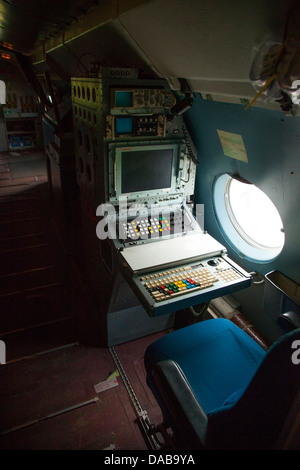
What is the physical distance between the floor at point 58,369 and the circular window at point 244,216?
118 centimetres

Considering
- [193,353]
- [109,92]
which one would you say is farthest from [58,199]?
[193,353]

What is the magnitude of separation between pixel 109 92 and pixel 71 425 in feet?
7.32

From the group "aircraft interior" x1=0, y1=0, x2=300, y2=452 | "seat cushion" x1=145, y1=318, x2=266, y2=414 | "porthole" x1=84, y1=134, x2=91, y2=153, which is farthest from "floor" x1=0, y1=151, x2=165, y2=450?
"porthole" x1=84, y1=134, x2=91, y2=153

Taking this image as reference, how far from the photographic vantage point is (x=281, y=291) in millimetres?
1967

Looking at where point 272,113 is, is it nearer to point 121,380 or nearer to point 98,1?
point 98,1

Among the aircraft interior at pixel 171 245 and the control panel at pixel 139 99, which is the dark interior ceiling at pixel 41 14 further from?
the control panel at pixel 139 99

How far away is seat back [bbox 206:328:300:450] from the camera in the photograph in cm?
98

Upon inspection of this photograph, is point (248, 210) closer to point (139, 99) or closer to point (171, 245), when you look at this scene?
point (171, 245)

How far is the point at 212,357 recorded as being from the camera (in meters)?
1.87

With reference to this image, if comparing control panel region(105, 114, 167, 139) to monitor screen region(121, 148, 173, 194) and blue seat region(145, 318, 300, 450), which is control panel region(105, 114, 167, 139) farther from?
blue seat region(145, 318, 300, 450)

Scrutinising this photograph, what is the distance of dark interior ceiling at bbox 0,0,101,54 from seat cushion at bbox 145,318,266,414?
2054mm

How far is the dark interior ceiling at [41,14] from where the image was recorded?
197 centimetres

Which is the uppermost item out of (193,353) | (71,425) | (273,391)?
(273,391)

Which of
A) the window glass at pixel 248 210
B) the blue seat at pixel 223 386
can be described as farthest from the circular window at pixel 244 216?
the blue seat at pixel 223 386
